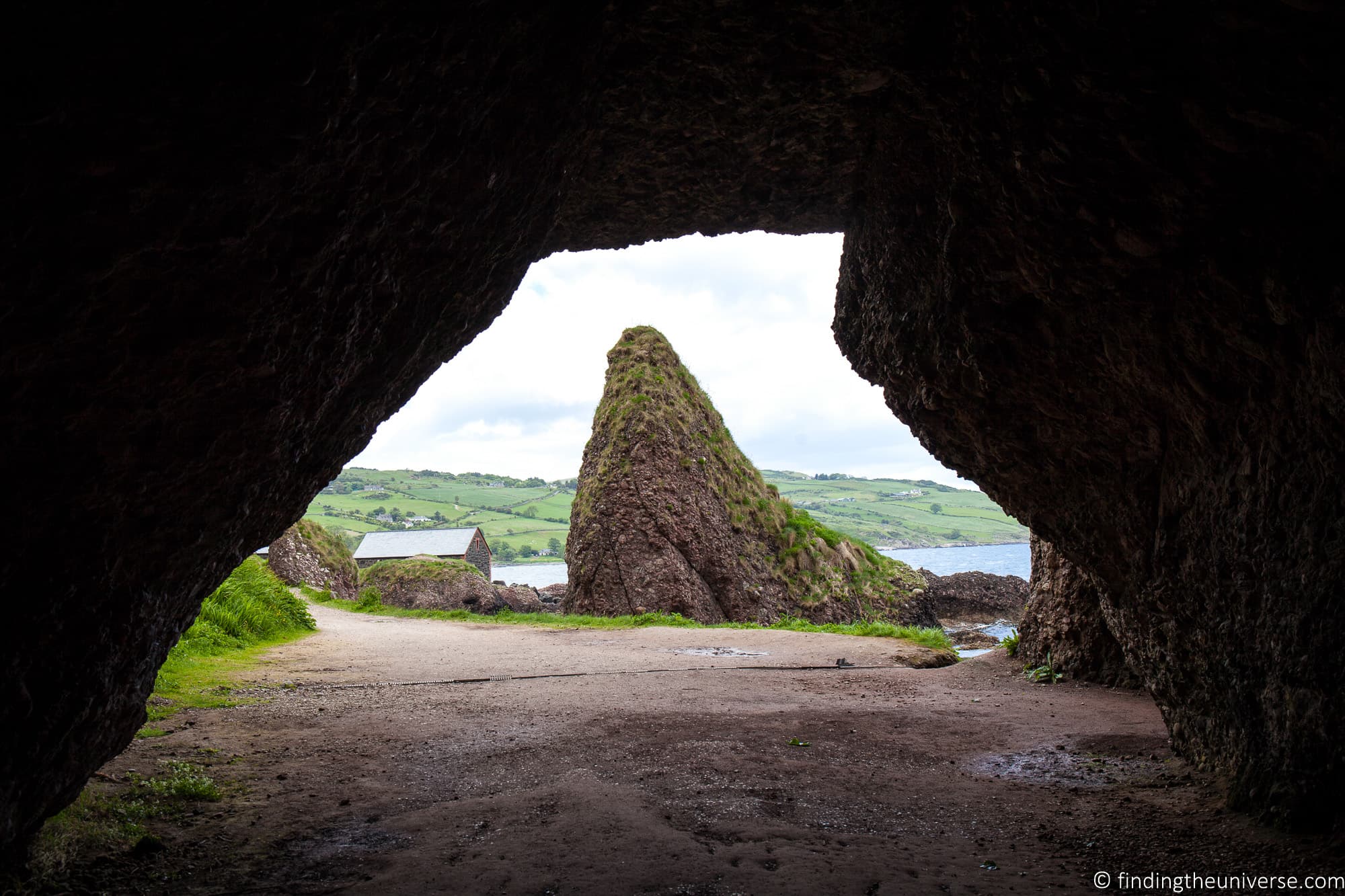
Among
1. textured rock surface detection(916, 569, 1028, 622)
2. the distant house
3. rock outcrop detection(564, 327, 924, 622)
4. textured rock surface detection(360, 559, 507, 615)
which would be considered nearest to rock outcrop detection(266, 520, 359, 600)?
textured rock surface detection(360, 559, 507, 615)

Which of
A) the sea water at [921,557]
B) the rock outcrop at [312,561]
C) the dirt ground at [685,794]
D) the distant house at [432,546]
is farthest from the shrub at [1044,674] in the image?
the sea water at [921,557]

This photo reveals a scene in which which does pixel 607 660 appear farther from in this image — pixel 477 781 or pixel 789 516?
pixel 789 516

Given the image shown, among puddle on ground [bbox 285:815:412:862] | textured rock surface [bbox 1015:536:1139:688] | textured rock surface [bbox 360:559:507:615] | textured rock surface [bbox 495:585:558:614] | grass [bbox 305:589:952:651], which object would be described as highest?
textured rock surface [bbox 1015:536:1139:688]

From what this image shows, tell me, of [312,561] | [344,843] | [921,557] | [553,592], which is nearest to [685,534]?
[312,561]

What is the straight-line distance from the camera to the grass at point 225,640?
6676mm

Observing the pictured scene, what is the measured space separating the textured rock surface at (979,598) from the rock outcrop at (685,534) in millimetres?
3120

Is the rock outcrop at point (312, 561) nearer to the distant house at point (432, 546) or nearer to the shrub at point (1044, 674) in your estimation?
the distant house at point (432, 546)

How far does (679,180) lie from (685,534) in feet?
49.9

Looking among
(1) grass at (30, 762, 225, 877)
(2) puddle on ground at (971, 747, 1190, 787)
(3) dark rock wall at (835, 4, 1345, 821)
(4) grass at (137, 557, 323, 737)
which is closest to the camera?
(3) dark rock wall at (835, 4, 1345, 821)

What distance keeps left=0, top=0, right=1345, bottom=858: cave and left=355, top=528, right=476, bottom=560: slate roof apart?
36162 millimetres

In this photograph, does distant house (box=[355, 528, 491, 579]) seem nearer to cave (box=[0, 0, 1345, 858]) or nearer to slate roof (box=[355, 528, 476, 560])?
slate roof (box=[355, 528, 476, 560])

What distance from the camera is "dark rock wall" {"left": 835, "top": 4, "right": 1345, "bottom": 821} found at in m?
2.81

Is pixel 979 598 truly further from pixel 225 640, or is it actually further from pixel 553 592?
pixel 225 640

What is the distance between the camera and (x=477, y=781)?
4641 mm
